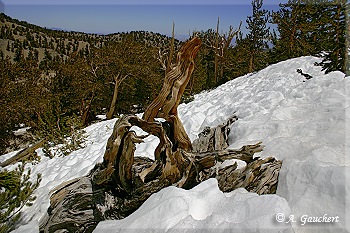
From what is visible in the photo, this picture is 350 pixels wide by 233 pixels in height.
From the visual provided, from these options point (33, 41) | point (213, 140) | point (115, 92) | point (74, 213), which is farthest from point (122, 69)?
point (33, 41)

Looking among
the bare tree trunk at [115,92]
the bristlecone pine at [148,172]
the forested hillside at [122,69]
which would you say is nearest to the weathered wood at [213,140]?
the bristlecone pine at [148,172]

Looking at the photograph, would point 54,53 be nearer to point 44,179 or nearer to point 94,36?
point 94,36

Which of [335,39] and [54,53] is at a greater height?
[54,53]

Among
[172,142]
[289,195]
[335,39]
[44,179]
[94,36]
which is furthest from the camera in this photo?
[94,36]

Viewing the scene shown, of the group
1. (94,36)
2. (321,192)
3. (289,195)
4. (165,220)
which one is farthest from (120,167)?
(94,36)

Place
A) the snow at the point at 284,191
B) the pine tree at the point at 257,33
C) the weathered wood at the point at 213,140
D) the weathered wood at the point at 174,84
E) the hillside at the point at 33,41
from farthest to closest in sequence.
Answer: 1. the hillside at the point at 33,41
2. the pine tree at the point at 257,33
3. the weathered wood at the point at 213,140
4. the weathered wood at the point at 174,84
5. the snow at the point at 284,191

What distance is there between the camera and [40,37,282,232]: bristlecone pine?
2500mm

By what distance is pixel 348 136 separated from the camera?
257cm

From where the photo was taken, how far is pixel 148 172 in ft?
8.81

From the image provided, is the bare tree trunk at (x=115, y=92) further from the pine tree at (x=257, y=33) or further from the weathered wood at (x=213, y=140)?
the weathered wood at (x=213, y=140)

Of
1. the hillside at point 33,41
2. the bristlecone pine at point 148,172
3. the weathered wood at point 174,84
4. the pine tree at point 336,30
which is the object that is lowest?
the bristlecone pine at point 148,172

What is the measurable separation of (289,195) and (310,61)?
8950 mm

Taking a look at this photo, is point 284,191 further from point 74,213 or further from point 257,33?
point 257,33

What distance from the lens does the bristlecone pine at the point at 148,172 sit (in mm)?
2500
